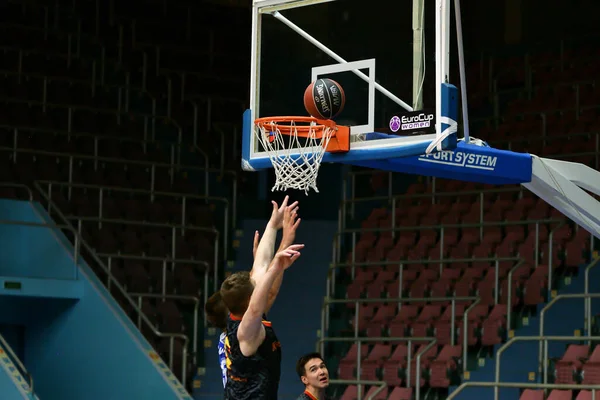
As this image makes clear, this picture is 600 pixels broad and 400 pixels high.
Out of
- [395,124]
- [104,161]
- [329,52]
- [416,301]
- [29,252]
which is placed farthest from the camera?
[104,161]

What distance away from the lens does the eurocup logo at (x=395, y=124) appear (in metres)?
7.59

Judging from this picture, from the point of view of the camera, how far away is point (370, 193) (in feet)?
52.3

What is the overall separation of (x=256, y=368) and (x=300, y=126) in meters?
2.76

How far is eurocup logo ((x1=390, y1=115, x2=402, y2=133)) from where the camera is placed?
24.9ft

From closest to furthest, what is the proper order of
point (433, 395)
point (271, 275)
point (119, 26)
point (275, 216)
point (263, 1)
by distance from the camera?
point (271, 275)
point (275, 216)
point (263, 1)
point (433, 395)
point (119, 26)

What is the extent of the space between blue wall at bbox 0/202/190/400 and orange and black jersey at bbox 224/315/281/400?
7.30 meters

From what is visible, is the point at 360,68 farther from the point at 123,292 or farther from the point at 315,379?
the point at 123,292

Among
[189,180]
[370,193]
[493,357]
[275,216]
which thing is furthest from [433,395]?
[275,216]

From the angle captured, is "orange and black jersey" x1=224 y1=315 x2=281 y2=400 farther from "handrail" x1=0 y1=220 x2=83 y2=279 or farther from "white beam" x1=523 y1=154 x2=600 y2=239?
"handrail" x1=0 y1=220 x2=83 y2=279

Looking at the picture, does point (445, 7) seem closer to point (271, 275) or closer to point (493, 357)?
point (271, 275)

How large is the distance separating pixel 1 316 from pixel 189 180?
11.0 ft

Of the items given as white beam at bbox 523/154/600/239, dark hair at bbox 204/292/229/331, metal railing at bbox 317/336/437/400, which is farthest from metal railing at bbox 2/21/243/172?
dark hair at bbox 204/292/229/331

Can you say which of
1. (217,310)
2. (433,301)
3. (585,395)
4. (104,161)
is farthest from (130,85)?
(217,310)

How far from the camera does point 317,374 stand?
262 inches
